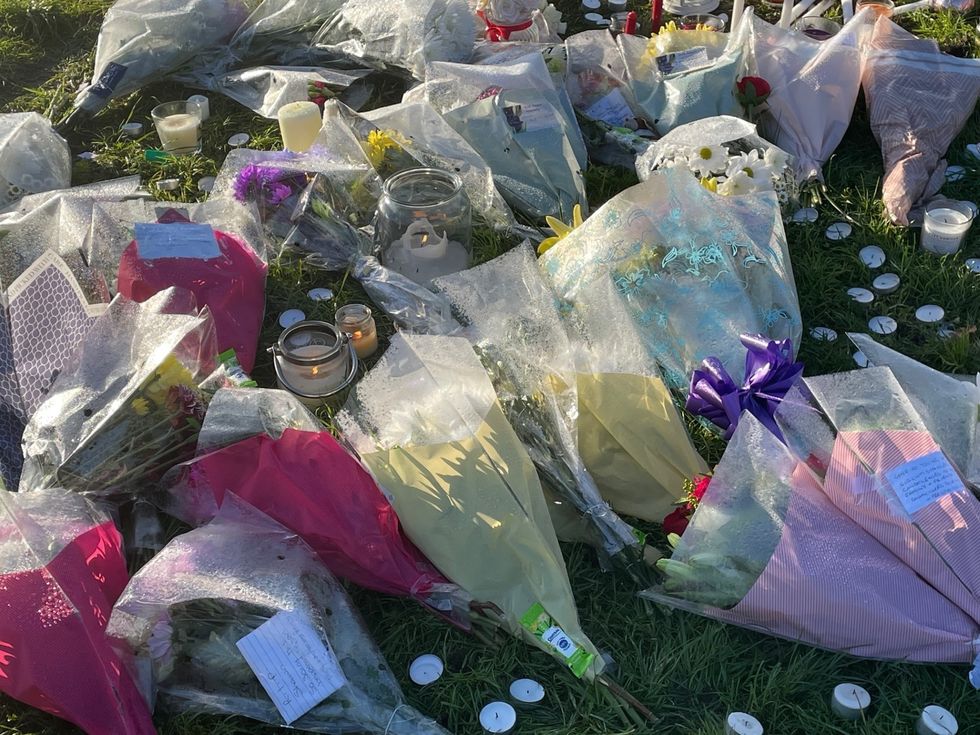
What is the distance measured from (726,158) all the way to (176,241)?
1607 mm

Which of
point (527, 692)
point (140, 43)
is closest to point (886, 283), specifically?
point (527, 692)

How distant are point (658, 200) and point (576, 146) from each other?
86 centimetres

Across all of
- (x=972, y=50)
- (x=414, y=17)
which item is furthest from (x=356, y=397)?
(x=972, y=50)

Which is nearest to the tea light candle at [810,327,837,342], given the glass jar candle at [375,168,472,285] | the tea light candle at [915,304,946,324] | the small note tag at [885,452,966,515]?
the tea light candle at [915,304,946,324]

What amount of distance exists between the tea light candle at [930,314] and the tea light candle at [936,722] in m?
1.30

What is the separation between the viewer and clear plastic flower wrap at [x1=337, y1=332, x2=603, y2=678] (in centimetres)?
194

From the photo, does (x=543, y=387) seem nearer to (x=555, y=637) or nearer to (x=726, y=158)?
(x=555, y=637)

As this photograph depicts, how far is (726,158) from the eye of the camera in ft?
9.70

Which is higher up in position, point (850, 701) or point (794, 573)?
point (794, 573)

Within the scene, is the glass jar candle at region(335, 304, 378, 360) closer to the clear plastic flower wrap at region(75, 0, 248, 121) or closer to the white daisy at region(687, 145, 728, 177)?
the white daisy at region(687, 145, 728, 177)

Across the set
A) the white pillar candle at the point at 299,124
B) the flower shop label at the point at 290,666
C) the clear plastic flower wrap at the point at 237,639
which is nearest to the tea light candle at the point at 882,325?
the clear plastic flower wrap at the point at 237,639

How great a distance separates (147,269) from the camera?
2594 millimetres

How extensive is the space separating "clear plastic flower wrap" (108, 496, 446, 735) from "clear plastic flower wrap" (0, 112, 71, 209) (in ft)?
6.34

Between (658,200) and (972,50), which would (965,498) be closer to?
(658,200)
